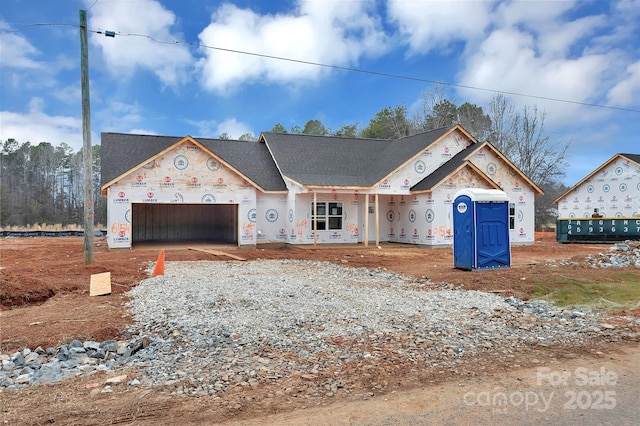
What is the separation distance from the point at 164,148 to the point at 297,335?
18712 millimetres

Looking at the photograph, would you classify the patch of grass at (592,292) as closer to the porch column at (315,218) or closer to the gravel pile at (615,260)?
the gravel pile at (615,260)

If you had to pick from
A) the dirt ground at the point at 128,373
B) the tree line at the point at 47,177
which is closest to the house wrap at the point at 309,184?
the dirt ground at the point at 128,373

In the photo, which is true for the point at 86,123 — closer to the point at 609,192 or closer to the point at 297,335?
the point at 297,335

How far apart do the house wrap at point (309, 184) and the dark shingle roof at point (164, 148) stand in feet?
0.19

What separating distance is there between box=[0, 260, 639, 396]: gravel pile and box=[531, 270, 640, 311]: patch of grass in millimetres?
892

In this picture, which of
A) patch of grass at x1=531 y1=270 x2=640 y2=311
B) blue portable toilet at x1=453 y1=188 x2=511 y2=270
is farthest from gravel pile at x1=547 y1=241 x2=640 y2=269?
blue portable toilet at x1=453 y1=188 x2=511 y2=270

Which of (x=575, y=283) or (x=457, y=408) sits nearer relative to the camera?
(x=457, y=408)

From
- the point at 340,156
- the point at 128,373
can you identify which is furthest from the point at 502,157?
the point at 128,373

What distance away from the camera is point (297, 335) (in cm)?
639

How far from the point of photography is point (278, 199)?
24031 mm

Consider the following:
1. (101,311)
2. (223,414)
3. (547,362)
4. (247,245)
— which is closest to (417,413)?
(223,414)

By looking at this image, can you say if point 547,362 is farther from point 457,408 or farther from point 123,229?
point 123,229

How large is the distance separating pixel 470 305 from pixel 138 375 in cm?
597

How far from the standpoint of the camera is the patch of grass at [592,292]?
29.2 feet
